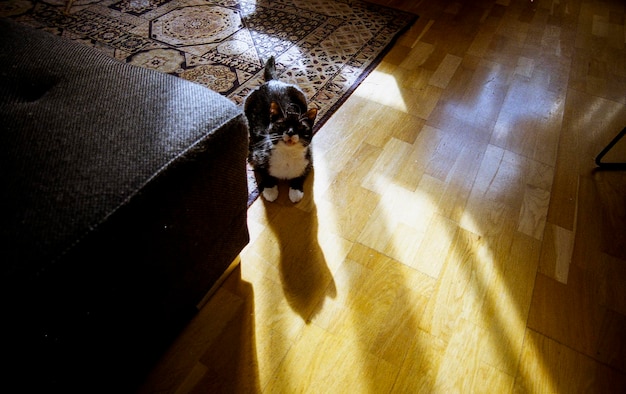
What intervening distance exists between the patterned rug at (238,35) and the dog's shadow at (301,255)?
524mm

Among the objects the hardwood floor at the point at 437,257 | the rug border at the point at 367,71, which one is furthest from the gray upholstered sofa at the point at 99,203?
the rug border at the point at 367,71

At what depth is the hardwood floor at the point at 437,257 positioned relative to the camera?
0.92 metres

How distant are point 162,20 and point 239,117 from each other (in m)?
1.96

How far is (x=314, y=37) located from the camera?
212 centimetres

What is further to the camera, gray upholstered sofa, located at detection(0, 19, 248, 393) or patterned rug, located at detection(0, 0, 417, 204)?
patterned rug, located at detection(0, 0, 417, 204)

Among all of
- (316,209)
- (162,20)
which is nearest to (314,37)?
(162,20)

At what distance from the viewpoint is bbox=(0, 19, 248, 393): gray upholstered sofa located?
1.65 ft

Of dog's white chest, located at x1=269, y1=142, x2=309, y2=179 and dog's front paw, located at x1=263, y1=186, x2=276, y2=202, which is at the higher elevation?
dog's white chest, located at x1=269, y1=142, x2=309, y2=179

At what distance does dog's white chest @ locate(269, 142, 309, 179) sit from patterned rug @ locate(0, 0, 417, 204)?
1.43 ft

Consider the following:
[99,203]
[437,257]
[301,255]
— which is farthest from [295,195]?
[99,203]

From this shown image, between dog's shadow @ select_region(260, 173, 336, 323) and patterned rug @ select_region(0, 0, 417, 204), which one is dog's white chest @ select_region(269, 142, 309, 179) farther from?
patterned rug @ select_region(0, 0, 417, 204)

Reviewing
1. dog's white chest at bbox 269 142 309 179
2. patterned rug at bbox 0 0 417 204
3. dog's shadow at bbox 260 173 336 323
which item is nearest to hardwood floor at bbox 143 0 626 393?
dog's shadow at bbox 260 173 336 323

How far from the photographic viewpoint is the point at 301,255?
115 cm

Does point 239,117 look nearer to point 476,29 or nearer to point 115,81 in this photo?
point 115,81
